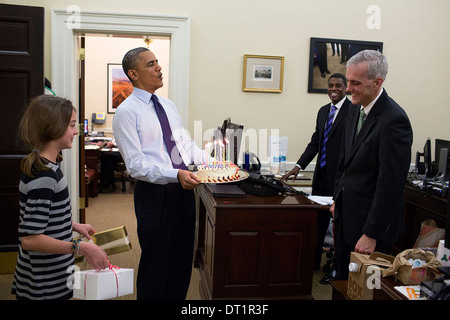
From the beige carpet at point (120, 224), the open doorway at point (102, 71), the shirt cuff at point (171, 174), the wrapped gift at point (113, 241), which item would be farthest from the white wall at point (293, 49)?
the open doorway at point (102, 71)

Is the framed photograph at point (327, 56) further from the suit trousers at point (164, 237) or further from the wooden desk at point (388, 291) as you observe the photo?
the wooden desk at point (388, 291)

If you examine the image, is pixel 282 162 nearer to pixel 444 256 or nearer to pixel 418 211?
pixel 418 211

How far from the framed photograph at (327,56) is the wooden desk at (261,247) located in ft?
6.84

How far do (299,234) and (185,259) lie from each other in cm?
84

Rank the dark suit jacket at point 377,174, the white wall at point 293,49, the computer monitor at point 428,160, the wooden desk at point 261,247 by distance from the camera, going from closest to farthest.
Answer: the dark suit jacket at point 377,174
the wooden desk at point 261,247
the computer monitor at point 428,160
the white wall at point 293,49

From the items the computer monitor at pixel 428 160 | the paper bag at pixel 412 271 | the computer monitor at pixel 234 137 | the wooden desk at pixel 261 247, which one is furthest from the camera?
the computer monitor at pixel 428 160

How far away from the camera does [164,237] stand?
2.58m

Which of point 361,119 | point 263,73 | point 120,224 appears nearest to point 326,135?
point 263,73

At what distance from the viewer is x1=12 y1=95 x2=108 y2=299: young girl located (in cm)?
157

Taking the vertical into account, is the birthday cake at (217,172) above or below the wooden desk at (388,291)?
above

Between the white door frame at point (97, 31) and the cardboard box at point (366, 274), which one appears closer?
the cardboard box at point (366, 274)

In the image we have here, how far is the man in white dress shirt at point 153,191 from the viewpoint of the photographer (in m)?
2.45

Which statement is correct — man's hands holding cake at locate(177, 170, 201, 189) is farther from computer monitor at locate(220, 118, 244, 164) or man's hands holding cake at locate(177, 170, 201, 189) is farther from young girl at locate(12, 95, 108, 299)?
computer monitor at locate(220, 118, 244, 164)

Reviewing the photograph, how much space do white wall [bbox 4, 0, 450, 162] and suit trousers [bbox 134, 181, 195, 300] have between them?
190 cm
